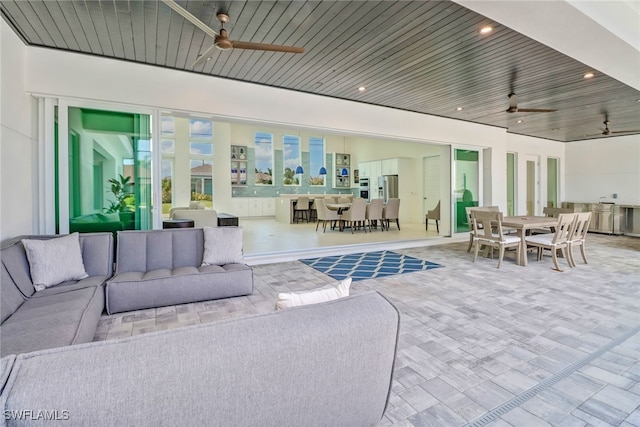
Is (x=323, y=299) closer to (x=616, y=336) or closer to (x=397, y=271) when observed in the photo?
(x=616, y=336)

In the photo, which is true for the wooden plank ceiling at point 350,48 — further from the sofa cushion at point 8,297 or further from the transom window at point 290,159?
the transom window at point 290,159

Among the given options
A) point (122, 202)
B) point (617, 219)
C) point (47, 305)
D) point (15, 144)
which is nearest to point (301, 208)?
point (122, 202)

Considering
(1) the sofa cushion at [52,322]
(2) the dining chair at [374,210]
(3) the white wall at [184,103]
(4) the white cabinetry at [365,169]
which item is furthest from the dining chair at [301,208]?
(1) the sofa cushion at [52,322]

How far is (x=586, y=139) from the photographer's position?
956 centimetres

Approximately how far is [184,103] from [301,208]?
6799mm

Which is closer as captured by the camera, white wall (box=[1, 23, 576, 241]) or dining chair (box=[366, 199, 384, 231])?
white wall (box=[1, 23, 576, 241])

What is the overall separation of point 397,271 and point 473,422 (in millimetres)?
3095

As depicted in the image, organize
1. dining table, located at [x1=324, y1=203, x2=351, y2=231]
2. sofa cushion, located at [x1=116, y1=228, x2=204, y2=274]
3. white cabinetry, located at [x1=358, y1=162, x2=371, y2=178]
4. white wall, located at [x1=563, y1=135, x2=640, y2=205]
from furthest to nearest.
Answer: white cabinetry, located at [x1=358, y1=162, x2=371, y2=178] < dining table, located at [x1=324, y1=203, x2=351, y2=231] < white wall, located at [x1=563, y1=135, x2=640, y2=205] < sofa cushion, located at [x1=116, y1=228, x2=204, y2=274]

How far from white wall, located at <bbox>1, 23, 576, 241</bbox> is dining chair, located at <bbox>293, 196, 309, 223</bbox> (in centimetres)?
502

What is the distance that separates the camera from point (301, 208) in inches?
439

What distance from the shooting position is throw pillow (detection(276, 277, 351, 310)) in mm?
1363

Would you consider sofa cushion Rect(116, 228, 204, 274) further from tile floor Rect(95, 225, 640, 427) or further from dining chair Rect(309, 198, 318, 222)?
dining chair Rect(309, 198, 318, 222)

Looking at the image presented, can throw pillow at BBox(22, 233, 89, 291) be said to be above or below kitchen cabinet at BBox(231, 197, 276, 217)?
below

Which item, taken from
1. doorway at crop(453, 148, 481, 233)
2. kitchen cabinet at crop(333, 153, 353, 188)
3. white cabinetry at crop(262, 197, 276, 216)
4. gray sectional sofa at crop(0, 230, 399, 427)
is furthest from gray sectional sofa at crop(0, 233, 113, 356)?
kitchen cabinet at crop(333, 153, 353, 188)
